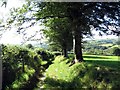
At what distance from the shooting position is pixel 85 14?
1570 centimetres

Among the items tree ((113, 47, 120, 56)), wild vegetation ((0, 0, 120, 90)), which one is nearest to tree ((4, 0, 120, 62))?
wild vegetation ((0, 0, 120, 90))

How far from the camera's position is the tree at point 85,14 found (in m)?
15.7

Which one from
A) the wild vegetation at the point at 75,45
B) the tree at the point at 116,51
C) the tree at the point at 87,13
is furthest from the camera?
the tree at the point at 116,51

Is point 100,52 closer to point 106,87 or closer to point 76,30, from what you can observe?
point 76,30

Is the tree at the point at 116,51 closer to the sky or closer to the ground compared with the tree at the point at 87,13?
closer to the ground

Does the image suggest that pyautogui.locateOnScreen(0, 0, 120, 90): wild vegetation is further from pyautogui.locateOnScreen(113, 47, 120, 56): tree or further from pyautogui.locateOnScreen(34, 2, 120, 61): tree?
pyautogui.locateOnScreen(113, 47, 120, 56): tree

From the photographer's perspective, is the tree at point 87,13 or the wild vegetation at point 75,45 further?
the tree at point 87,13

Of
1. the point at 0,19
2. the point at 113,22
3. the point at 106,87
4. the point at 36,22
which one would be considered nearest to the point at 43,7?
the point at 36,22

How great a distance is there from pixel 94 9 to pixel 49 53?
941 inches

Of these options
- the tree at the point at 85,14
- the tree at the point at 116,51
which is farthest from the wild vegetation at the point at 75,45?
the tree at the point at 116,51

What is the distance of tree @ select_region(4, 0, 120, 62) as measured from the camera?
15.7 metres

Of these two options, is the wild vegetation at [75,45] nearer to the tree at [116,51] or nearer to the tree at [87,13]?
the tree at [87,13]

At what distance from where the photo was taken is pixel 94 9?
51.8 feet

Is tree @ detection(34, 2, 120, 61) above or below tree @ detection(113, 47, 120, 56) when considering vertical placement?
above
